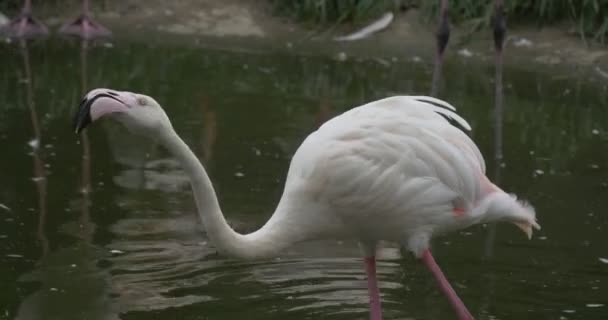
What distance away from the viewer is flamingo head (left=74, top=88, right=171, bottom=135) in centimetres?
290

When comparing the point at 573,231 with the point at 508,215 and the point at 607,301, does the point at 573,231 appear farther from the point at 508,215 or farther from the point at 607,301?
the point at 508,215

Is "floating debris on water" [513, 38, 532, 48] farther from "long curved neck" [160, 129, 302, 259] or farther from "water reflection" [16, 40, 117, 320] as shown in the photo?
"long curved neck" [160, 129, 302, 259]

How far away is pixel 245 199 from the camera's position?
18.2 feet

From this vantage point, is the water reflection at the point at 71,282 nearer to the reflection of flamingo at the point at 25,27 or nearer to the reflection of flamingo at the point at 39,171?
the reflection of flamingo at the point at 39,171

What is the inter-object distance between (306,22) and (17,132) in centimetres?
454

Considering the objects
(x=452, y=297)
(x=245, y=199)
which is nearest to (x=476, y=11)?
(x=245, y=199)

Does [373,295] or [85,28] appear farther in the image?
[85,28]

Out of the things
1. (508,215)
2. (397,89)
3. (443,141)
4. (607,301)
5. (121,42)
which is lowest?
(607,301)

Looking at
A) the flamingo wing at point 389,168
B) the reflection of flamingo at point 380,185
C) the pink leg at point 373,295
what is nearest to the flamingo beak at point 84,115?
the reflection of flamingo at point 380,185

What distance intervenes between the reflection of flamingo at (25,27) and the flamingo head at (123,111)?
23.7ft

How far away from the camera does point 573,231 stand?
512cm

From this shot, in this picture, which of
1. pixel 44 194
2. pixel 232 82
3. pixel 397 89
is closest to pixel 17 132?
pixel 44 194

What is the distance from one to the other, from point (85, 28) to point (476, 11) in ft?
11.3

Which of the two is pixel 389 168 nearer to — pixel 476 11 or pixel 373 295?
pixel 373 295
